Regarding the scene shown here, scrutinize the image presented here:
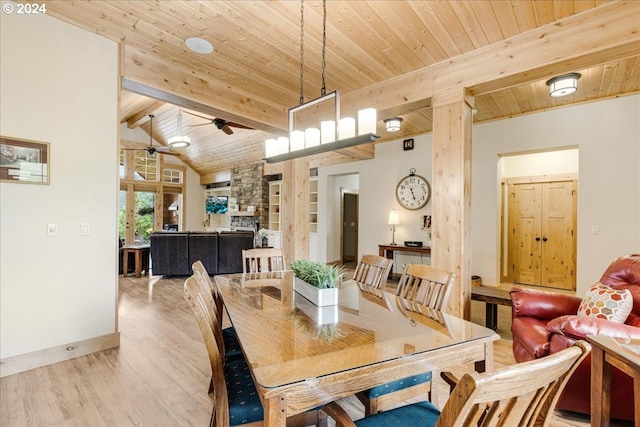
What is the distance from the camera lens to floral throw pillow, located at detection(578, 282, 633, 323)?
1.96 m

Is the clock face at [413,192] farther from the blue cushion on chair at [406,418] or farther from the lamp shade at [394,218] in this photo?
the blue cushion on chair at [406,418]

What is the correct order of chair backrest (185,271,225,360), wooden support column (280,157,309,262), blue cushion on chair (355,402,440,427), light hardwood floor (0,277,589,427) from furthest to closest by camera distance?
wooden support column (280,157,309,262) → light hardwood floor (0,277,589,427) → chair backrest (185,271,225,360) → blue cushion on chair (355,402,440,427)

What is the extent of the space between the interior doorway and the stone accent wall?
94.0 inches

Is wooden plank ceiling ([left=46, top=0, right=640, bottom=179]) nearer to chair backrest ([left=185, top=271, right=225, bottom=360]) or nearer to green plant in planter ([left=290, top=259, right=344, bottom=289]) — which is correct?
green plant in planter ([left=290, top=259, right=344, bottom=289])

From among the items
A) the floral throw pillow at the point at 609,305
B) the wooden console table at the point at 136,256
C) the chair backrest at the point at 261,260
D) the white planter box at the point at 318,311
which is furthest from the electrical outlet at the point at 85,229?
the floral throw pillow at the point at 609,305

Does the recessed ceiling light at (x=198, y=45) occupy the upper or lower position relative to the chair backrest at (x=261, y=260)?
upper

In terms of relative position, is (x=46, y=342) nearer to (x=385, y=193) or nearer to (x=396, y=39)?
(x=396, y=39)

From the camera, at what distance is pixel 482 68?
2.88m

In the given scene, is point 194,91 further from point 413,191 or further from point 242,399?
point 413,191

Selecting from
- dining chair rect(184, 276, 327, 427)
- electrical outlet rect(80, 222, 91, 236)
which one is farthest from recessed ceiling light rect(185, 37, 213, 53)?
dining chair rect(184, 276, 327, 427)

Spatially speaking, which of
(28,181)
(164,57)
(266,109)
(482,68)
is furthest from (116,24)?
(482,68)

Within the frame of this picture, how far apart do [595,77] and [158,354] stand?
5550mm

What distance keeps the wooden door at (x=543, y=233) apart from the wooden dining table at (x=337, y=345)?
487 centimetres

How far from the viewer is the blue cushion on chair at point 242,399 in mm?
1272
